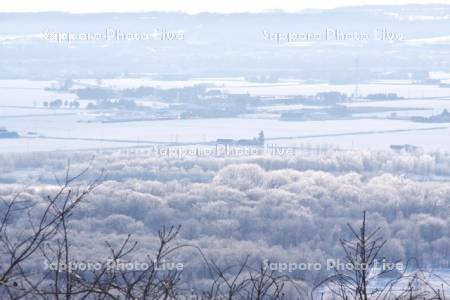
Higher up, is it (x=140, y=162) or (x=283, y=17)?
(x=283, y=17)

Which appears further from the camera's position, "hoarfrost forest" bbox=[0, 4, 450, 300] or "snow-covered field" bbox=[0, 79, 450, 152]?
"snow-covered field" bbox=[0, 79, 450, 152]

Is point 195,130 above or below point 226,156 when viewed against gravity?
above

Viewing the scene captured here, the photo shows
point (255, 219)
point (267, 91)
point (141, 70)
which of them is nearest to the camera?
point (255, 219)

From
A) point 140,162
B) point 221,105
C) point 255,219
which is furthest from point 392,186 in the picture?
point 221,105

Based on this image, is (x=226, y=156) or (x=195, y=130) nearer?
(x=226, y=156)

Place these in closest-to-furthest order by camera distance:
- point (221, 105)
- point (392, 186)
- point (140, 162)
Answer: point (392, 186), point (140, 162), point (221, 105)

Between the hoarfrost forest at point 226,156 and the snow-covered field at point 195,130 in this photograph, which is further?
the snow-covered field at point 195,130

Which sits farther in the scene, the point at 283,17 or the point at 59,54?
the point at 59,54

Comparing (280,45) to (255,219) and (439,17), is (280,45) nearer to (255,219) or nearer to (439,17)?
(439,17)

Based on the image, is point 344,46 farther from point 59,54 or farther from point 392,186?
point 392,186
